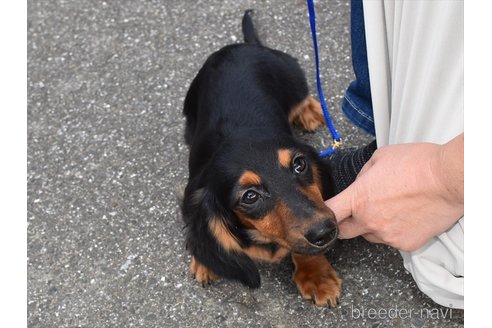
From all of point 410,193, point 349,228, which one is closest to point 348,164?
point 349,228

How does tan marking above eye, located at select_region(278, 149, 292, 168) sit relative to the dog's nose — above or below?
above

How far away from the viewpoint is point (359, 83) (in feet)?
8.14

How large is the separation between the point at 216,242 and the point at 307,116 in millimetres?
998

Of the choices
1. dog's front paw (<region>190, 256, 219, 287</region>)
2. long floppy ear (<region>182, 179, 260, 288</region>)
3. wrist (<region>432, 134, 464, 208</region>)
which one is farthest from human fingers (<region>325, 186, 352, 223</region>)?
dog's front paw (<region>190, 256, 219, 287</region>)

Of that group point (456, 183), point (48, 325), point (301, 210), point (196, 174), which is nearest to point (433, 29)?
point (456, 183)

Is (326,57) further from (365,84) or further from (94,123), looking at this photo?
(94,123)

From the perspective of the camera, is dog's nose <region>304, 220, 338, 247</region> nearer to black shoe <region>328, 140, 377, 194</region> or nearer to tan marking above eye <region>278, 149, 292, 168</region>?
tan marking above eye <region>278, 149, 292, 168</region>

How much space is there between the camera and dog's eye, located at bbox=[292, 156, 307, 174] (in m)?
2.26

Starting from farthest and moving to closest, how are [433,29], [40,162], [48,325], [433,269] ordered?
[40,162] < [48,325] < [433,269] < [433,29]

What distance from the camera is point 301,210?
83.1 inches

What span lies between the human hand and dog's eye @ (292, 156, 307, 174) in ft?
1.02

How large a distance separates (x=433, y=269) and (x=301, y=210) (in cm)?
44

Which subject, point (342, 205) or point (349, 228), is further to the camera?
point (349, 228)

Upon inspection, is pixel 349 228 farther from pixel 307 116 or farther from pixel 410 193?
pixel 307 116
